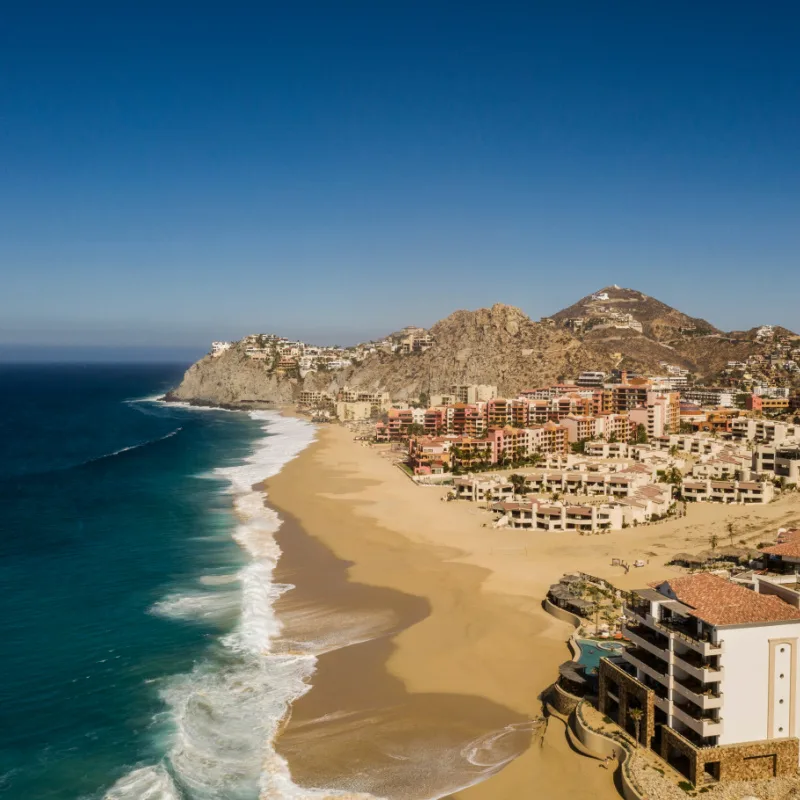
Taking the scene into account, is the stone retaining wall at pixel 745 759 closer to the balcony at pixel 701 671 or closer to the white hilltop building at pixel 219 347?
the balcony at pixel 701 671

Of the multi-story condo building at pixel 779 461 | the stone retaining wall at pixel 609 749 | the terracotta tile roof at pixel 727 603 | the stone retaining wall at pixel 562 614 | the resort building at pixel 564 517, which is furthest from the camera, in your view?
the multi-story condo building at pixel 779 461

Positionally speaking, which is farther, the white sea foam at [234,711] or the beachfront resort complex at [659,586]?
the white sea foam at [234,711]

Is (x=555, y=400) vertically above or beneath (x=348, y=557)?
above

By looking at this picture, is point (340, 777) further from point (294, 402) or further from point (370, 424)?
point (294, 402)

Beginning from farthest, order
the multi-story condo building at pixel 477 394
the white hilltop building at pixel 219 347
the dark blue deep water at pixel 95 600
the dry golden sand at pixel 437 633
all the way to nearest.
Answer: the white hilltop building at pixel 219 347 < the multi-story condo building at pixel 477 394 < the dark blue deep water at pixel 95 600 < the dry golden sand at pixel 437 633

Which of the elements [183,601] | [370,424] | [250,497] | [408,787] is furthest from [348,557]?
[370,424]

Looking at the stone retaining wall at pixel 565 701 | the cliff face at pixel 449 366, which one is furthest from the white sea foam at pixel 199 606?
the cliff face at pixel 449 366

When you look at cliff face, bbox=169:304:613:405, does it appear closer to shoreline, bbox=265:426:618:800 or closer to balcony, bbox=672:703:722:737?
shoreline, bbox=265:426:618:800
